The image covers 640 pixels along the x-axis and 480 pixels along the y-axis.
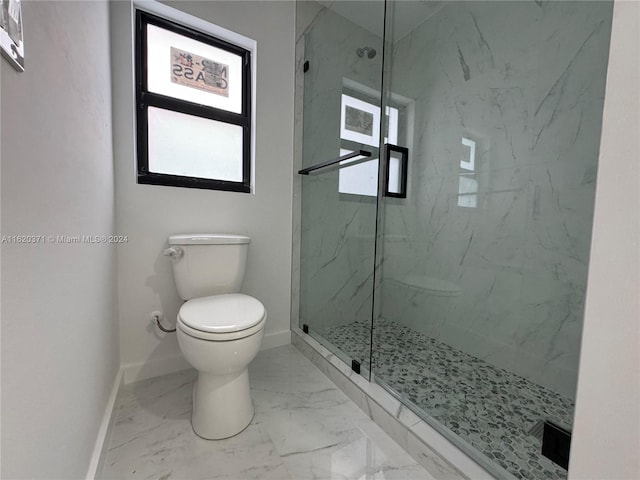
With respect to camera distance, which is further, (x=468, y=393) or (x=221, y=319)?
(x=468, y=393)

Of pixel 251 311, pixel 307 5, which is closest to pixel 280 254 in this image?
pixel 251 311

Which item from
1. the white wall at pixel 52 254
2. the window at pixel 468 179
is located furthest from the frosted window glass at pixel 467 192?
the white wall at pixel 52 254

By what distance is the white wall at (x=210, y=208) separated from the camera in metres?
1.31

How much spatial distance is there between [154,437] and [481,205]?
6.28 feet

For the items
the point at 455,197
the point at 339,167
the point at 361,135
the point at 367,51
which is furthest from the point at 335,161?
the point at 455,197

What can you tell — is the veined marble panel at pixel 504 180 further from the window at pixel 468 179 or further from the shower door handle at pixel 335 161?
the shower door handle at pixel 335 161

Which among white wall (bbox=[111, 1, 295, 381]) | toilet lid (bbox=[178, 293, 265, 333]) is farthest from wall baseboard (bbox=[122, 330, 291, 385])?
toilet lid (bbox=[178, 293, 265, 333])

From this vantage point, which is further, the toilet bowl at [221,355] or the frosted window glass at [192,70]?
the frosted window glass at [192,70]

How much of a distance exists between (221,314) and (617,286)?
1.07 meters

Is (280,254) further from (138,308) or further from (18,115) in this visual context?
(18,115)

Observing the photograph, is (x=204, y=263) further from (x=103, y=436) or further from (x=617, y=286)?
(x=617, y=286)

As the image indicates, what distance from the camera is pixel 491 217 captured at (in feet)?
5.12

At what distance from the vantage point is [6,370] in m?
0.41

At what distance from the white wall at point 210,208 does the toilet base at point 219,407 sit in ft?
1.68
